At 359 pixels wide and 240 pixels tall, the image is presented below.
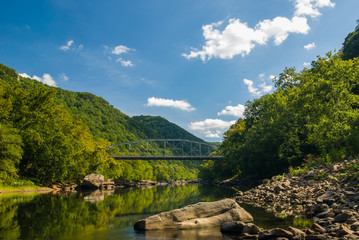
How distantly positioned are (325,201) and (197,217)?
249 inches

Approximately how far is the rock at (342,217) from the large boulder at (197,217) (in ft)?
11.6

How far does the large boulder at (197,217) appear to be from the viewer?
1091 cm

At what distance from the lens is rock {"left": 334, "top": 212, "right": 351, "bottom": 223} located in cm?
924

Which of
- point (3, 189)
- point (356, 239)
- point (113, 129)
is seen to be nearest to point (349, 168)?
point (356, 239)

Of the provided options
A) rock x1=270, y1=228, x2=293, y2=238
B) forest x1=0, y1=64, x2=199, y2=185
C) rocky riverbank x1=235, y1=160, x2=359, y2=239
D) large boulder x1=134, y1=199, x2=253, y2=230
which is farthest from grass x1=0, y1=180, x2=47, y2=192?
rock x1=270, y1=228, x2=293, y2=238

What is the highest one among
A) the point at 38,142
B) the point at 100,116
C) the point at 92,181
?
the point at 100,116

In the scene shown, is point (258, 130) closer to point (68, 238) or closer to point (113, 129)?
point (68, 238)

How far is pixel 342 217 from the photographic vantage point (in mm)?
9344

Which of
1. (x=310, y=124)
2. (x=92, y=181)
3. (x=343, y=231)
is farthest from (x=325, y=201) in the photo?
(x=92, y=181)

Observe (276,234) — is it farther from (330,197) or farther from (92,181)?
(92,181)

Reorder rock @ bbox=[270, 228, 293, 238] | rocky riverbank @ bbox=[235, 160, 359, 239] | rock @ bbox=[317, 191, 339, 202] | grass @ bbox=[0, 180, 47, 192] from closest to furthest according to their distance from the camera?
rock @ bbox=[270, 228, 293, 238] → rocky riverbank @ bbox=[235, 160, 359, 239] → rock @ bbox=[317, 191, 339, 202] → grass @ bbox=[0, 180, 47, 192]

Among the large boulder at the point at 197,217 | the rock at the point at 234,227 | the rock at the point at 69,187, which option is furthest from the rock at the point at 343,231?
the rock at the point at 69,187

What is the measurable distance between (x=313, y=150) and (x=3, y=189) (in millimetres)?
38179

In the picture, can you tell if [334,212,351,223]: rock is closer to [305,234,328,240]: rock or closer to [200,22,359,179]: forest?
[305,234,328,240]: rock
